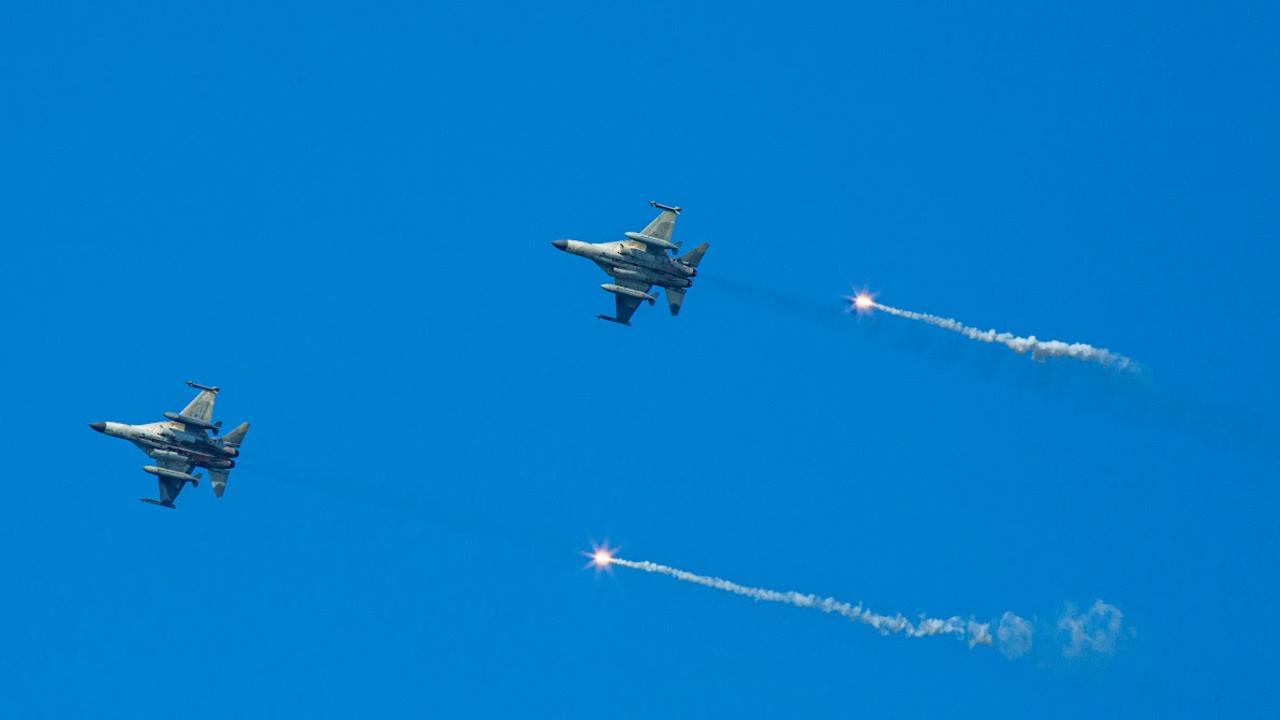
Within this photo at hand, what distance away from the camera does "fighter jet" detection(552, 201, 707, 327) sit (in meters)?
98.7

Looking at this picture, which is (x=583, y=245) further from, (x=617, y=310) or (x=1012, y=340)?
(x=1012, y=340)

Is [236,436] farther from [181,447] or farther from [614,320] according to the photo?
[614,320]

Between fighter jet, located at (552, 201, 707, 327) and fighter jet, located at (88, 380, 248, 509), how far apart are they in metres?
20.8

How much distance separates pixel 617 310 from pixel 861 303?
13343mm

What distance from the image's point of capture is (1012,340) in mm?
102062

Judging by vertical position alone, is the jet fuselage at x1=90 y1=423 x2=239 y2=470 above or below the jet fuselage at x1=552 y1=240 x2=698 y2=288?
below

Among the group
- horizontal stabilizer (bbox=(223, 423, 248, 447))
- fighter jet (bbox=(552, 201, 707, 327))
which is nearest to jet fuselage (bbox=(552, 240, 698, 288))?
fighter jet (bbox=(552, 201, 707, 327))

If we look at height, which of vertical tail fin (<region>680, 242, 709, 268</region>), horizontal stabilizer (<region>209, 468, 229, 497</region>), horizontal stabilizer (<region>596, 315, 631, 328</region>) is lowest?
horizontal stabilizer (<region>209, 468, 229, 497</region>)

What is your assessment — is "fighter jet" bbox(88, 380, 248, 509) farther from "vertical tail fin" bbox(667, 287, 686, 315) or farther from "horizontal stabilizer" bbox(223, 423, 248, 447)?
"vertical tail fin" bbox(667, 287, 686, 315)

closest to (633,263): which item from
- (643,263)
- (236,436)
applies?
(643,263)

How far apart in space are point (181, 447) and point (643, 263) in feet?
87.3

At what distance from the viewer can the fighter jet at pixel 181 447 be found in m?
99.6

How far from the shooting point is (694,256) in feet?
323

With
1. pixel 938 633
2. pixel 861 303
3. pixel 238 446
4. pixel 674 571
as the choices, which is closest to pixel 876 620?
pixel 938 633
